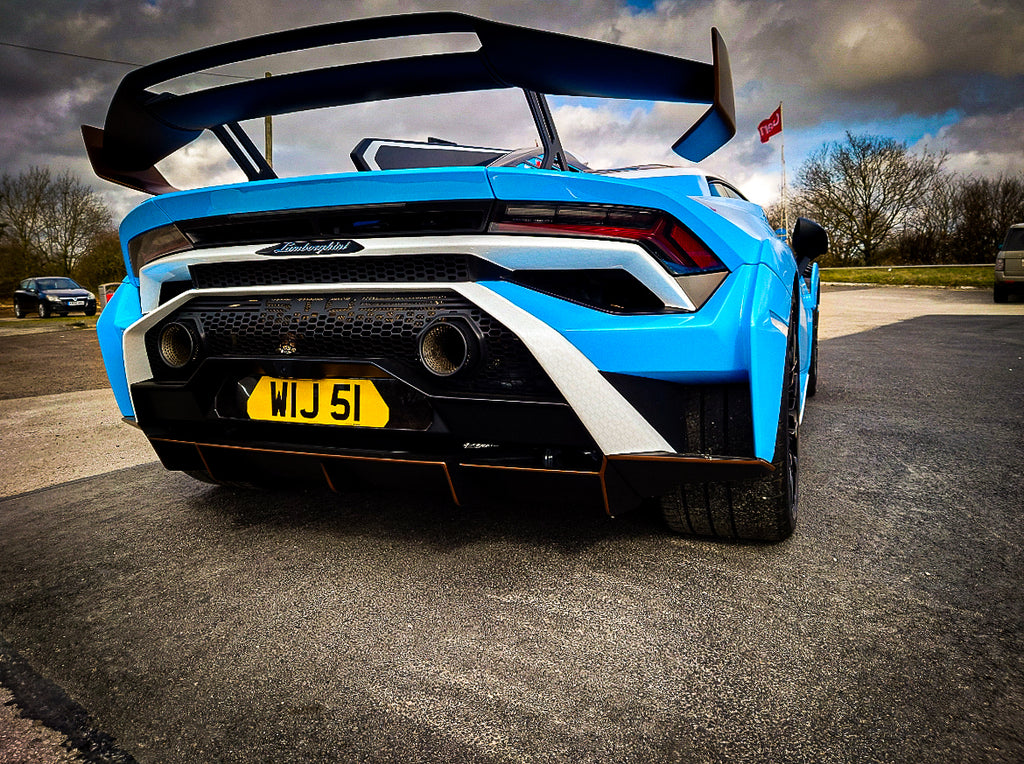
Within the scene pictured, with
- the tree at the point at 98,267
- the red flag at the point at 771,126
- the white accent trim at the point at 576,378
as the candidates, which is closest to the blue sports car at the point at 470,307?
the white accent trim at the point at 576,378

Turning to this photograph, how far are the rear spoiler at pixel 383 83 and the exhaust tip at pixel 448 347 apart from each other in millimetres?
Answer: 648

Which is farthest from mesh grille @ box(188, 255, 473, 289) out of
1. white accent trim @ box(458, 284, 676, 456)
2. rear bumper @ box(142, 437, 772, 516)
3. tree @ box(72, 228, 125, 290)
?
tree @ box(72, 228, 125, 290)

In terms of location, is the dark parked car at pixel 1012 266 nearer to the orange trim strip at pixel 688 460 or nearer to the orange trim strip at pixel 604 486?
the orange trim strip at pixel 688 460

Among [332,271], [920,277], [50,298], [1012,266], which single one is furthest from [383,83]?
[920,277]

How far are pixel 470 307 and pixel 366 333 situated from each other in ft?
0.98

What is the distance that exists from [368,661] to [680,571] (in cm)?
90

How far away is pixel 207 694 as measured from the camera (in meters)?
1.42

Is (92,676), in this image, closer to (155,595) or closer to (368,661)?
(155,595)

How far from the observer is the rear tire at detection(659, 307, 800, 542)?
1.95 m

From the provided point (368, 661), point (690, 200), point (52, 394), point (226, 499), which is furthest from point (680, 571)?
point (52, 394)

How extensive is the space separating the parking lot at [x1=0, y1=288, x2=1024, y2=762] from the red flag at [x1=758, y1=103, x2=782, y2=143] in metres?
24.9

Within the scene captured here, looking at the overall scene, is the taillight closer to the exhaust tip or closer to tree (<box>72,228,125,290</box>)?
the exhaust tip

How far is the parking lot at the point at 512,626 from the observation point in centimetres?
127

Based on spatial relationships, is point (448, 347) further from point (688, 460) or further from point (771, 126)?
point (771, 126)
